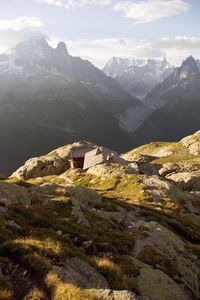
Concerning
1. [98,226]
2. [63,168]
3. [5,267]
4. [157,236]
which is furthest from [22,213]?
[63,168]

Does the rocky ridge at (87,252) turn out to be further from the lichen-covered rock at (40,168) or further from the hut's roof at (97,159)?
the lichen-covered rock at (40,168)

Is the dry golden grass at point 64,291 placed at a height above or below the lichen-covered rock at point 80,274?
above

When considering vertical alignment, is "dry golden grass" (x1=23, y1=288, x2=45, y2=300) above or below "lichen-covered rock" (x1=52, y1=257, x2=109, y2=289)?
above

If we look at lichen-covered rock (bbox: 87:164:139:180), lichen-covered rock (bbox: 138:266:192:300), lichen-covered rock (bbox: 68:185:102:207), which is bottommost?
lichen-covered rock (bbox: 87:164:139:180)

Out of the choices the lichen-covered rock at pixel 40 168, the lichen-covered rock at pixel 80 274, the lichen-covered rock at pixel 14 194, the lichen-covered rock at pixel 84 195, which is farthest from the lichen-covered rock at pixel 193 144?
the lichen-covered rock at pixel 80 274

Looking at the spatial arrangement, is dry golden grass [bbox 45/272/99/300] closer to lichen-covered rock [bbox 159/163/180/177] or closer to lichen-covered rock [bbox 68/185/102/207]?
lichen-covered rock [bbox 68/185/102/207]

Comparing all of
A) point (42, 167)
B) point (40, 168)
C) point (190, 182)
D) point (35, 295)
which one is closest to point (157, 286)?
point (35, 295)

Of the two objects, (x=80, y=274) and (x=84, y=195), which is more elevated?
(x=80, y=274)

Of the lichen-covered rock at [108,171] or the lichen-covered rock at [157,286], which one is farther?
the lichen-covered rock at [108,171]

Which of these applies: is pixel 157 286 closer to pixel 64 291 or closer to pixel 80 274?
pixel 80 274

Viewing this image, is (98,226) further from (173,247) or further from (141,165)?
(141,165)

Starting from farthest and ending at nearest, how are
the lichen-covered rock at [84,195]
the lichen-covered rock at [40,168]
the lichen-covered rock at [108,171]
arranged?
the lichen-covered rock at [40,168] → the lichen-covered rock at [108,171] → the lichen-covered rock at [84,195]

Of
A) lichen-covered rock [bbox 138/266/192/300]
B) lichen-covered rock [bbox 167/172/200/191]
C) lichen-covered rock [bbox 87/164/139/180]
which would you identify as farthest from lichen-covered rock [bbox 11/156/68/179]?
lichen-covered rock [bbox 138/266/192/300]

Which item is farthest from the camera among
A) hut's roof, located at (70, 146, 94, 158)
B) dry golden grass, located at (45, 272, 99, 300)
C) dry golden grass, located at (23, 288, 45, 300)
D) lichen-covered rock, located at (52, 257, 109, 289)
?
hut's roof, located at (70, 146, 94, 158)
